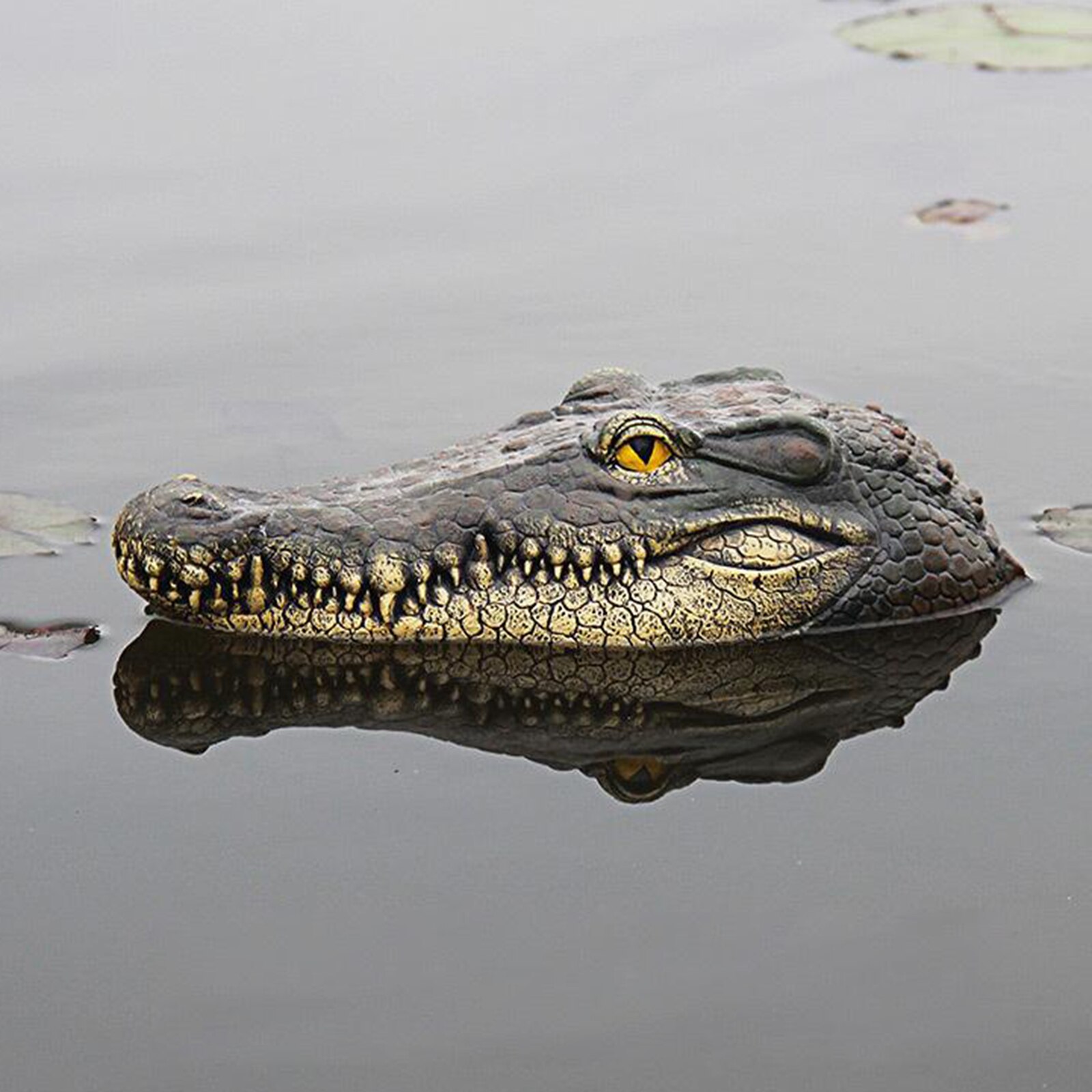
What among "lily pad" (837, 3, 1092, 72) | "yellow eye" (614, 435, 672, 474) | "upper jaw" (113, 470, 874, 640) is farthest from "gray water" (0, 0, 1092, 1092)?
"yellow eye" (614, 435, 672, 474)

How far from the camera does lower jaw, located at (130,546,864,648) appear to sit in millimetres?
6895

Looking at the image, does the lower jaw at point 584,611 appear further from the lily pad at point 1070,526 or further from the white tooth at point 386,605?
the lily pad at point 1070,526

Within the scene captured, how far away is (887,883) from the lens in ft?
18.5

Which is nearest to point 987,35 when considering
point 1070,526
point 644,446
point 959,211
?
point 959,211

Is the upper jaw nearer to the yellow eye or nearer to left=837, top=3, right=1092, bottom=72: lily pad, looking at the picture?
the yellow eye

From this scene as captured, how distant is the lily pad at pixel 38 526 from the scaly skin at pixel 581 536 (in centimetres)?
87

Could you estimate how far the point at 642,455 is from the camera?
6879mm

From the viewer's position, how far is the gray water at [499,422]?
513 cm

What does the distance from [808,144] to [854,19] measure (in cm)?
289

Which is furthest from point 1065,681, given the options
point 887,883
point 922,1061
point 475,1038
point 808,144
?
point 808,144

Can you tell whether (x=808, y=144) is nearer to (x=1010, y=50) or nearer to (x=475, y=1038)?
(x=1010, y=50)

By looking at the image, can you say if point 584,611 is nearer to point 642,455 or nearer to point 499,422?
point 642,455

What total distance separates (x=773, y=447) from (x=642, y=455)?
40cm

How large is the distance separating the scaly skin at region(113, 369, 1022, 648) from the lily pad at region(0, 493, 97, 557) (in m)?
0.87
